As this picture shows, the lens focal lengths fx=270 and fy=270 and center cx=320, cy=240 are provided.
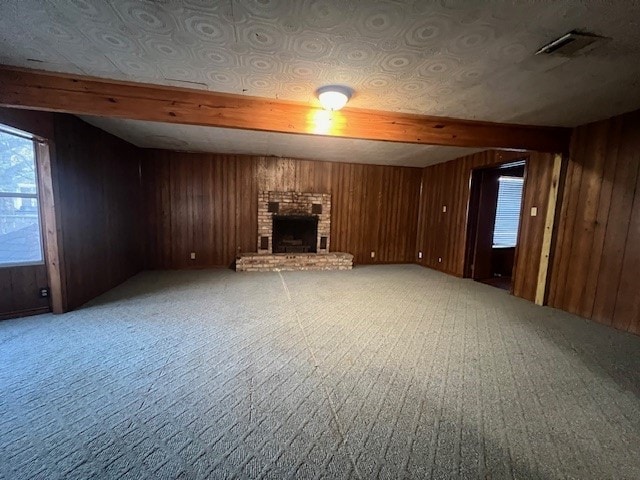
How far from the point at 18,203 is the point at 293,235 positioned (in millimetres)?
4103

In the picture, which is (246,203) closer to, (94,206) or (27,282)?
(94,206)

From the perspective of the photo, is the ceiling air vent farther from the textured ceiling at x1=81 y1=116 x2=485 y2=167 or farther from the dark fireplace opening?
the dark fireplace opening

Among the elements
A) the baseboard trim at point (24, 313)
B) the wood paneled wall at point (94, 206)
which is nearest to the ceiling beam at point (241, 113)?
the wood paneled wall at point (94, 206)

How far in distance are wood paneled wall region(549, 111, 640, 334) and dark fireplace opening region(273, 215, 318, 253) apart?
162 inches

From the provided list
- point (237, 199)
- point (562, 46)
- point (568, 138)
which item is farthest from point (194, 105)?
point (568, 138)

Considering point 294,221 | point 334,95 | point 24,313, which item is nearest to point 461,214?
point 294,221

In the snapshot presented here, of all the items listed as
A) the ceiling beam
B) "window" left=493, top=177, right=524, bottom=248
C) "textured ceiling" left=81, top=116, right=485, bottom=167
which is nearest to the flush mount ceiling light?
the ceiling beam

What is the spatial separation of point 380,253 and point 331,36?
5192 millimetres

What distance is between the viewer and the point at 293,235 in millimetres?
6012

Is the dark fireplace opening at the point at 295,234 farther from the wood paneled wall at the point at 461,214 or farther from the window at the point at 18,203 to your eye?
the window at the point at 18,203

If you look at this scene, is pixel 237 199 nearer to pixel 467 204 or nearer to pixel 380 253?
pixel 380 253

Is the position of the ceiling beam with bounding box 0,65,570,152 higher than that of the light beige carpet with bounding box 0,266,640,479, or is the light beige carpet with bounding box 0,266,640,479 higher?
the ceiling beam with bounding box 0,65,570,152

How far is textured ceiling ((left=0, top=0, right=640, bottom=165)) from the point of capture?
1413 mm

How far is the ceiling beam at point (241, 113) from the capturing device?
2158 mm
